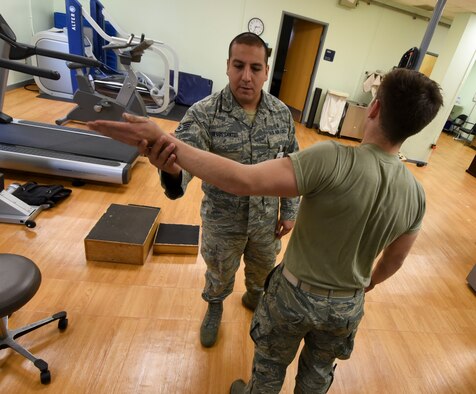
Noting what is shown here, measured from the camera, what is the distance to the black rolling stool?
1.26 meters

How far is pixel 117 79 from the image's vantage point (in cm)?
580

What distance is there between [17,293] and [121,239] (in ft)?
3.03

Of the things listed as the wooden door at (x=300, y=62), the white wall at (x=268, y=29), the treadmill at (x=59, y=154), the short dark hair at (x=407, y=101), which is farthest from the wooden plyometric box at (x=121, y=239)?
the wooden door at (x=300, y=62)

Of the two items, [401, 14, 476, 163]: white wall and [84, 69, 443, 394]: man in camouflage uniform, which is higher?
[401, 14, 476, 163]: white wall

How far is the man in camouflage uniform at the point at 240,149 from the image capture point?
4.32 feet

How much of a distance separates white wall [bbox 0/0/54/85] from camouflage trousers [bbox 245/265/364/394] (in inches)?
245

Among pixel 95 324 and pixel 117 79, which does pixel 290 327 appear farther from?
pixel 117 79

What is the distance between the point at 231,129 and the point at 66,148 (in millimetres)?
2731

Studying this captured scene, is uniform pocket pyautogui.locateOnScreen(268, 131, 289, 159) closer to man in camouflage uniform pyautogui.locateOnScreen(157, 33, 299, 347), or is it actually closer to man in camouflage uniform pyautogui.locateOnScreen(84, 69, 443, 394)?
man in camouflage uniform pyautogui.locateOnScreen(157, 33, 299, 347)

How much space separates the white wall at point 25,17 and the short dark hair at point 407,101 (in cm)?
624

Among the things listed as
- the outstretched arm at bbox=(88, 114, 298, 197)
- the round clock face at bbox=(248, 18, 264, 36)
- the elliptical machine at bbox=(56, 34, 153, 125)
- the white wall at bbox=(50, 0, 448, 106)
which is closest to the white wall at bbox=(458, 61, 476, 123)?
the white wall at bbox=(50, 0, 448, 106)

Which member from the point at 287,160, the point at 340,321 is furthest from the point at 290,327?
the point at 287,160

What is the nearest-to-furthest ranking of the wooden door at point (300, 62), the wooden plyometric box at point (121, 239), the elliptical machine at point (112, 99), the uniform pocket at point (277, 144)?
1. the uniform pocket at point (277, 144)
2. the wooden plyometric box at point (121, 239)
3. the elliptical machine at point (112, 99)
4. the wooden door at point (300, 62)

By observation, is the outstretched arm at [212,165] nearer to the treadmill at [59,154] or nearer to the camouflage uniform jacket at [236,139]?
the camouflage uniform jacket at [236,139]
